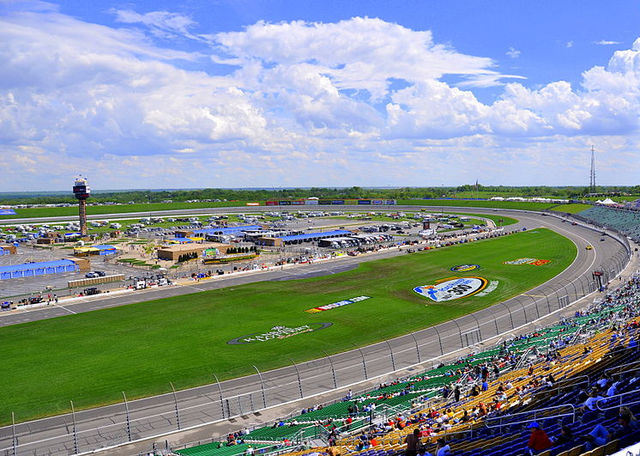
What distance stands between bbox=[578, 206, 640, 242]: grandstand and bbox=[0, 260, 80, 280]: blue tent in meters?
98.0

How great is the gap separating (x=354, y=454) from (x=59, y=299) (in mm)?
53098

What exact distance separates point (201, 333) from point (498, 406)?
101 ft

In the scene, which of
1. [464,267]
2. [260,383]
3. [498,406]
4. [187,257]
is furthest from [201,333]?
[187,257]

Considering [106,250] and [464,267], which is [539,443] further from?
[106,250]

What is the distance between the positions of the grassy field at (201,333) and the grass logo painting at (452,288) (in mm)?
1663

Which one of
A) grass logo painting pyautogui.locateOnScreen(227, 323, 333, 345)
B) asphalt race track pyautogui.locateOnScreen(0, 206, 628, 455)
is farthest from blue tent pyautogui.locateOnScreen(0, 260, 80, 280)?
grass logo painting pyautogui.locateOnScreen(227, 323, 333, 345)

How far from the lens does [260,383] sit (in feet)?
104

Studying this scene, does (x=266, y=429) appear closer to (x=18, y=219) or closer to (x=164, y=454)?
(x=164, y=454)

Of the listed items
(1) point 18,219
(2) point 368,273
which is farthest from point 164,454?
(1) point 18,219

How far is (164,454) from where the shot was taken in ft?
70.1

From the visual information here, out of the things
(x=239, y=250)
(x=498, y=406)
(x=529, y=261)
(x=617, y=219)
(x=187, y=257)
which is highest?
(x=617, y=219)

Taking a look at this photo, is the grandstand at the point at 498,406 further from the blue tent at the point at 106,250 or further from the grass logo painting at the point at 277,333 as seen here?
the blue tent at the point at 106,250

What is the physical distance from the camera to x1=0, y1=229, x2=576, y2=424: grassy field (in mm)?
32312

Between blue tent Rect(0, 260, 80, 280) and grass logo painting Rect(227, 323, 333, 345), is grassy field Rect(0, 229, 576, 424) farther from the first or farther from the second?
blue tent Rect(0, 260, 80, 280)
